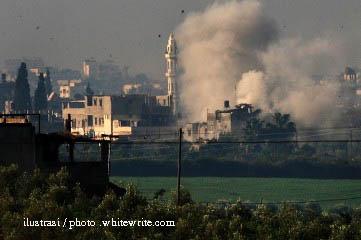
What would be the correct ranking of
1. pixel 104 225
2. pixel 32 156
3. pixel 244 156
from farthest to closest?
pixel 244 156 < pixel 32 156 < pixel 104 225

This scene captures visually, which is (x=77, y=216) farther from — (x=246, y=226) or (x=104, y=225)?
(x=246, y=226)

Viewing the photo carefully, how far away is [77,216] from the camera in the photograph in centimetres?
3453

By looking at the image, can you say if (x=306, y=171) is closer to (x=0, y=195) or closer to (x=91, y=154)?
(x=91, y=154)

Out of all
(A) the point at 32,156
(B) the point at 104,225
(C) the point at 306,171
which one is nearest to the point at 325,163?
(C) the point at 306,171

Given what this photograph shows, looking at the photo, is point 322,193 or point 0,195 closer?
point 0,195

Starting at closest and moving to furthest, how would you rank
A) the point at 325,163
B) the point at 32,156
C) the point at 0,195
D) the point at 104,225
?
the point at 104,225 < the point at 0,195 < the point at 32,156 < the point at 325,163

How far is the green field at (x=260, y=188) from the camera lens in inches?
5541

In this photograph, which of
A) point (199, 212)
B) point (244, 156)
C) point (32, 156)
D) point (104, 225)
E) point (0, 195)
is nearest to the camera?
point (104, 225)

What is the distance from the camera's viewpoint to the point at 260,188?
16000 cm

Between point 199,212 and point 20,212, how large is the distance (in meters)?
5.21

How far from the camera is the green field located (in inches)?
5541

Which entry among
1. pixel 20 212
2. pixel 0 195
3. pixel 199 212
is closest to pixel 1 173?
pixel 0 195

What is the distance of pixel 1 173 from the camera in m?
40.8

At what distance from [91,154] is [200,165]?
82.5 feet
